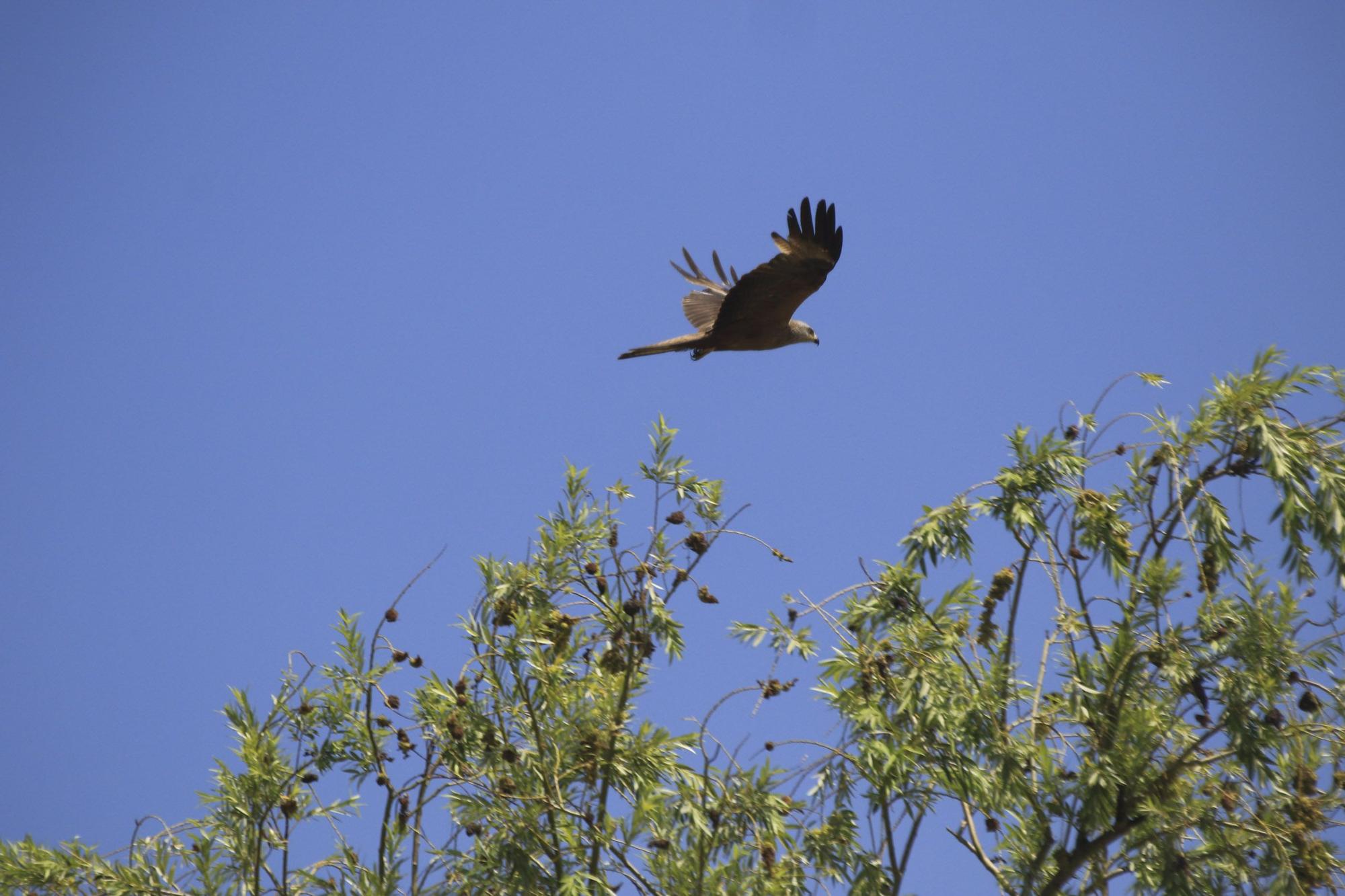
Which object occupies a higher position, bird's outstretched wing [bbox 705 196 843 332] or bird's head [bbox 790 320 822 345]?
bird's head [bbox 790 320 822 345]

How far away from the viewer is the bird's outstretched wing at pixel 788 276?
7.01 meters

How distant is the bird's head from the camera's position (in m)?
8.23

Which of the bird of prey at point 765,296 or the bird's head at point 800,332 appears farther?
the bird's head at point 800,332

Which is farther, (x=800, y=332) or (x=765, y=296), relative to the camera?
(x=800, y=332)

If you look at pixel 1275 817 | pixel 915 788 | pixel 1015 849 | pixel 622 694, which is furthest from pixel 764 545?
pixel 1275 817

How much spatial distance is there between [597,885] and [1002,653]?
6.93 feet

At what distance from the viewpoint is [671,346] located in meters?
7.77

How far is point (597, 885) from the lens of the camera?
5.20 m

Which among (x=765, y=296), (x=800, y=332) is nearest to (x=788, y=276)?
(x=765, y=296)

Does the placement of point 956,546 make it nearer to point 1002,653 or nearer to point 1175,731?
point 1002,653

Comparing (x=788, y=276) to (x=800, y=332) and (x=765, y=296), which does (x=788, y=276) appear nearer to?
(x=765, y=296)

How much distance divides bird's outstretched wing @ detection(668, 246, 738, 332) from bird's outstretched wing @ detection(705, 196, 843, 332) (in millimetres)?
483

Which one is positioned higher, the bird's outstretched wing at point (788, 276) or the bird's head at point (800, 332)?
the bird's head at point (800, 332)

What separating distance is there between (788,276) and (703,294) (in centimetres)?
139
